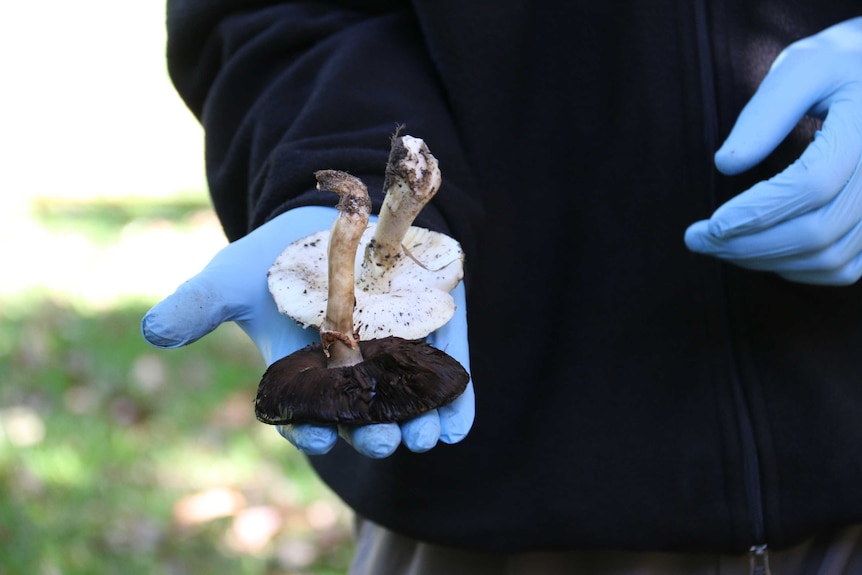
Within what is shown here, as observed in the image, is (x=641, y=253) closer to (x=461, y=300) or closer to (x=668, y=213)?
(x=668, y=213)

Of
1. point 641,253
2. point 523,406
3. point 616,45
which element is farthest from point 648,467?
point 616,45

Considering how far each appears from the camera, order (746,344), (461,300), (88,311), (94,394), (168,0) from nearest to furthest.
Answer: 1. (461,300)
2. (746,344)
3. (168,0)
4. (94,394)
5. (88,311)

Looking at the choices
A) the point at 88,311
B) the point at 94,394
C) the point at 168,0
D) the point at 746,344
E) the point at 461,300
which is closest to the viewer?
the point at 461,300

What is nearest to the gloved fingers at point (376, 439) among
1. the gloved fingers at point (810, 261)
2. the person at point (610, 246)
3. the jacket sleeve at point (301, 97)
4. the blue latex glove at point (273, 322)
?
the blue latex glove at point (273, 322)

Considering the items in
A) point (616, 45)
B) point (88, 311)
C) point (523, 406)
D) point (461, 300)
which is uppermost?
point (616, 45)

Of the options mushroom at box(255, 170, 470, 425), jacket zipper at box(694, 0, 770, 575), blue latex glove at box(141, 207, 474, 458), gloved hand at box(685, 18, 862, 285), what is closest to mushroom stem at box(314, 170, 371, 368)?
mushroom at box(255, 170, 470, 425)

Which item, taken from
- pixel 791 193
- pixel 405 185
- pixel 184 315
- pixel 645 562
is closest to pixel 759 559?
pixel 645 562
